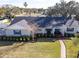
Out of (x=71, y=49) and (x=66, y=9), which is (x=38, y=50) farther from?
(x=66, y=9)

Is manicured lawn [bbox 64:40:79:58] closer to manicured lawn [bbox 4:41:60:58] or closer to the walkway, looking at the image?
the walkway

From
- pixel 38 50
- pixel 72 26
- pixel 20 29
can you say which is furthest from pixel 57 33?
pixel 20 29

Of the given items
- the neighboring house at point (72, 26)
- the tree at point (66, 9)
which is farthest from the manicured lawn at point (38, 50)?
the tree at point (66, 9)

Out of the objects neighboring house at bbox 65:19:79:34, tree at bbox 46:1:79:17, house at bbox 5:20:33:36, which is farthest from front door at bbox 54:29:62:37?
house at bbox 5:20:33:36

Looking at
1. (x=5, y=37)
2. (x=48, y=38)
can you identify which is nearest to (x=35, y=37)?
(x=48, y=38)

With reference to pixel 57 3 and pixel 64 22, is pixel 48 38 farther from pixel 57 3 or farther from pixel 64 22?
pixel 57 3

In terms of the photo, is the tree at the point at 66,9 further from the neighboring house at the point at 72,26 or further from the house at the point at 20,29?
the house at the point at 20,29
